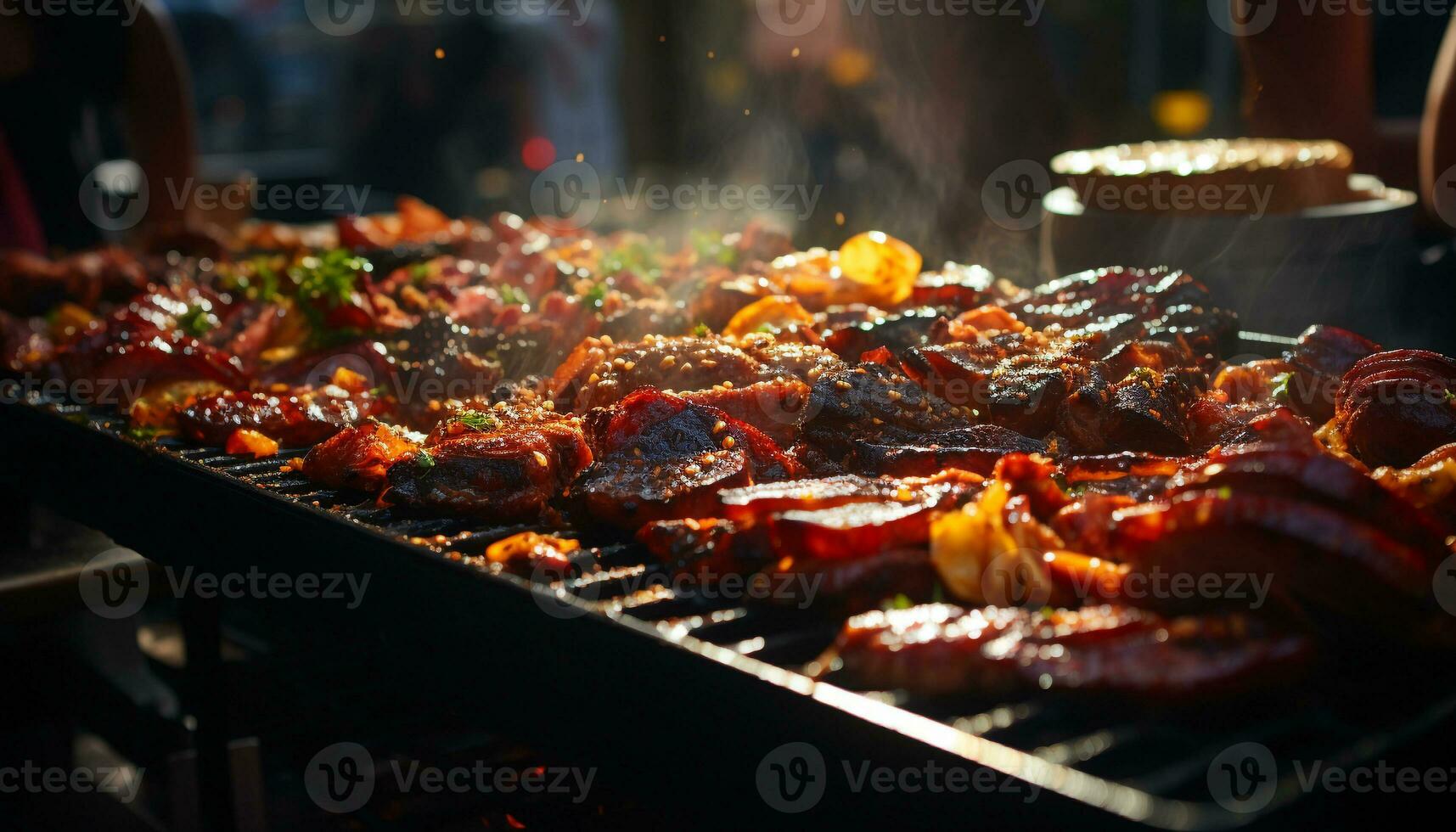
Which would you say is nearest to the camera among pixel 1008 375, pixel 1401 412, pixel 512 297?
pixel 1401 412

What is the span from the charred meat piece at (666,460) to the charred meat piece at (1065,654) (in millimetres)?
677

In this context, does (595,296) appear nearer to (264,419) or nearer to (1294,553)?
(264,419)

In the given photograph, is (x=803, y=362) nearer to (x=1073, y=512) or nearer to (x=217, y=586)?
(x=1073, y=512)

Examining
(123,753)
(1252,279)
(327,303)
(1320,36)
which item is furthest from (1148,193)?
(123,753)

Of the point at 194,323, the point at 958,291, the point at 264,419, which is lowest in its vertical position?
the point at 264,419

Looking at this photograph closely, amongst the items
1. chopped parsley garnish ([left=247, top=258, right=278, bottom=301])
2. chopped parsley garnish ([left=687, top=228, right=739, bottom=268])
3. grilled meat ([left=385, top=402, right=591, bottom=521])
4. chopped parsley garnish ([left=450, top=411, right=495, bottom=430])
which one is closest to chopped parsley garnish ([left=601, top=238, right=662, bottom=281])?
chopped parsley garnish ([left=687, top=228, right=739, bottom=268])

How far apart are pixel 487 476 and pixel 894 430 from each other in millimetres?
921

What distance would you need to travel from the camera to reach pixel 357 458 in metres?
2.76

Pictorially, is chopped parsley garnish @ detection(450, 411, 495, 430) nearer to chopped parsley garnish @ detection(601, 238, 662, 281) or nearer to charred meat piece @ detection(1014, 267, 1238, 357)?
charred meat piece @ detection(1014, 267, 1238, 357)

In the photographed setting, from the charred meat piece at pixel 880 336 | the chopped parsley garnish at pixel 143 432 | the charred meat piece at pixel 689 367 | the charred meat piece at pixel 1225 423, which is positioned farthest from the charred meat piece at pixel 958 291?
the chopped parsley garnish at pixel 143 432

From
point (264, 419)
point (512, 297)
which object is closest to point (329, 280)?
point (512, 297)

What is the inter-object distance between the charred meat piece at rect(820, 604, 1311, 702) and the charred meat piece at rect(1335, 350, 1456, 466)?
1045 millimetres

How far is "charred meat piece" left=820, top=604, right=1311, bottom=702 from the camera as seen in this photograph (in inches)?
60.2

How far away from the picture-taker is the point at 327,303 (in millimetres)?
4340
